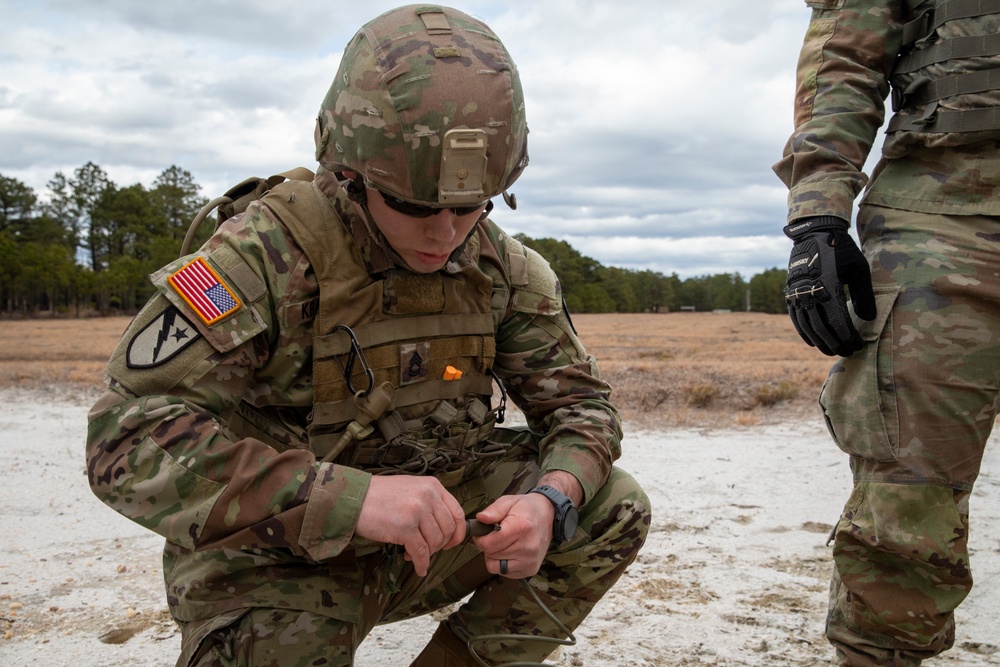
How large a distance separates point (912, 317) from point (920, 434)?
0.30m

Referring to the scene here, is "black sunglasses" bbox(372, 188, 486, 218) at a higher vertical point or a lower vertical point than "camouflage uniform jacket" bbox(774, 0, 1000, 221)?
lower

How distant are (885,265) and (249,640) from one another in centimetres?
186

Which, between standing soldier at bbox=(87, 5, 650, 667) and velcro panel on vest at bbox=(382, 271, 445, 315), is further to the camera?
velcro panel on vest at bbox=(382, 271, 445, 315)

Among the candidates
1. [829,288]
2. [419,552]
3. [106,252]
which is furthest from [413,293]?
[106,252]

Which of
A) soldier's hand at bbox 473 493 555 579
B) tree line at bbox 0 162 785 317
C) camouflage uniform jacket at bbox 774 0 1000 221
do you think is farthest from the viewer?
tree line at bbox 0 162 785 317

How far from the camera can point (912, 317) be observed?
223 centimetres

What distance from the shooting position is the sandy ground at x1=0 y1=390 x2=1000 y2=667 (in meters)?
2.76

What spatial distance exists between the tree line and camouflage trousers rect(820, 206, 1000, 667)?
35.6 metres

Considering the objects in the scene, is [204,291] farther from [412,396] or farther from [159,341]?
[412,396]

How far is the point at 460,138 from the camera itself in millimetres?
1958

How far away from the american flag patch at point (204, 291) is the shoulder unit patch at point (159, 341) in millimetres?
42

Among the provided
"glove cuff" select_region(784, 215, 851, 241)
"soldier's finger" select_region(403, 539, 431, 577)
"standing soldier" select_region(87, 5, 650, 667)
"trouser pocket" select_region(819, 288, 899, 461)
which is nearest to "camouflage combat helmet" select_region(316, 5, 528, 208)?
"standing soldier" select_region(87, 5, 650, 667)

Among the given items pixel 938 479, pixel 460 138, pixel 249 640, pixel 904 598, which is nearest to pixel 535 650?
pixel 249 640

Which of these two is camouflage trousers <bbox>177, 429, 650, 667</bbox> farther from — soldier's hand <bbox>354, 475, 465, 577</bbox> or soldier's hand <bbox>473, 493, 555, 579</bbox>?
soldier's hand <bbox>354, 475, 465, 577</bbox>
